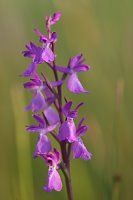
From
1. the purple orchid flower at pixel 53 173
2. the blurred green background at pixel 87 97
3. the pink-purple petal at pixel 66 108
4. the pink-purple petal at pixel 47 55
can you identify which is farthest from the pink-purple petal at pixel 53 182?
the blurred green background at pixel 87 97

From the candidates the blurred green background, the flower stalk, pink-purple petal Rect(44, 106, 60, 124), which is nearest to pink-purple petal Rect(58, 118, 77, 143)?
the flower stalk

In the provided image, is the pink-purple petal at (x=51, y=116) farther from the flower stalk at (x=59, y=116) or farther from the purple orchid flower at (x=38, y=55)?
the purple orchid flower at (x=38, y=55)

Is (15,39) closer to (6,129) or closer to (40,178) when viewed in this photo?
(6,129)

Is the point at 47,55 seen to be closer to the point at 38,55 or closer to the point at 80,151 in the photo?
the point at 38,55

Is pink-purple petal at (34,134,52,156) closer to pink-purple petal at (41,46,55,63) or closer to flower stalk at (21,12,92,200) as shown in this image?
flower stalk at (21,12,92,200)

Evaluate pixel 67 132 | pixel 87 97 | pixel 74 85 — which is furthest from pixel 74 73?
pixel 87 97
